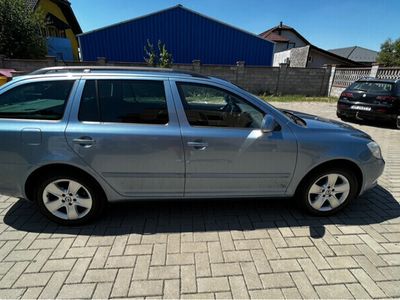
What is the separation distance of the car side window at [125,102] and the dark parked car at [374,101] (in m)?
7.65

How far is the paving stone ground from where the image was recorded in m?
1.90

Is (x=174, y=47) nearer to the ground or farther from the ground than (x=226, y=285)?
farther from the ground

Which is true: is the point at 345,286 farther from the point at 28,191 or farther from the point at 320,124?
the point at 28,191

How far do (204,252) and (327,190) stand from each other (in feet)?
5.17

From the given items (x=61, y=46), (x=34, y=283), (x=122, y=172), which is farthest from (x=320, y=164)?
(x=61, y=46)

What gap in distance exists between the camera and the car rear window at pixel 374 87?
728 cm

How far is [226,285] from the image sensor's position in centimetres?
193

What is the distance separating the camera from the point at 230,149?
2.42 m

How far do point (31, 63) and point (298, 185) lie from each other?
1536 centimetres

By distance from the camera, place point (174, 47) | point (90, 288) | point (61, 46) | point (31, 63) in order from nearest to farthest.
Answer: point (90, 288) → point (31, 63) → point (174, 47) → point (61, 46)

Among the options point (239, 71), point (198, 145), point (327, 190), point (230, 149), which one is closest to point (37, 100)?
point (198, 145)

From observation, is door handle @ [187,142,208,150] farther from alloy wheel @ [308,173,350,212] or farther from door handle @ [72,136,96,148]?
alloy wheel @ [308,173,350,212]

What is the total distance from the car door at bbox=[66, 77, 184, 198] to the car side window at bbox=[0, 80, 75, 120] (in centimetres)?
17

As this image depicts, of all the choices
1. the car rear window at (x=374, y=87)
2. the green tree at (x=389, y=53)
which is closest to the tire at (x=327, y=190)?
the car rear window at (x=374, y=87)
